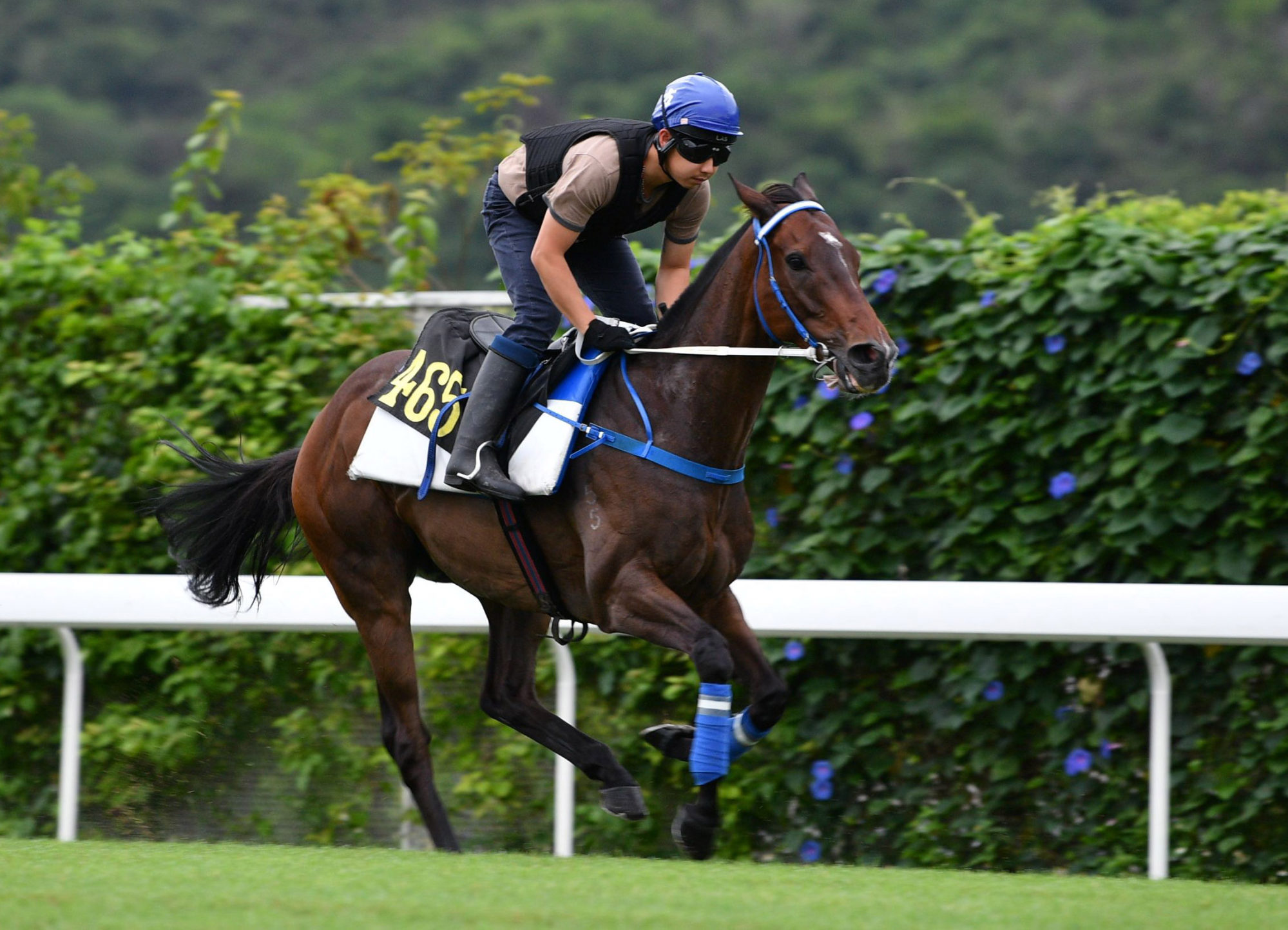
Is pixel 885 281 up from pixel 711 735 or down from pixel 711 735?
up

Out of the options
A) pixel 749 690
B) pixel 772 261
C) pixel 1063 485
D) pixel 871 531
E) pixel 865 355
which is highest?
pixel 772 261

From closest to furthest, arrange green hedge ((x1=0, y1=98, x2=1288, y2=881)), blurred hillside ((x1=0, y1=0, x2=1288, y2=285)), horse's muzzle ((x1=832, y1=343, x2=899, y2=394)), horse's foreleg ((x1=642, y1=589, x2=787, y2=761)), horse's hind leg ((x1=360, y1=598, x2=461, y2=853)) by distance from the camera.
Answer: horse's muzzle ((x1=832, y1=343, x2=899, y2=394))
horse's foreleg ((x1=642, y1=589, x2=787, y2=761))
green hedge ((x1=0, y1=98, x2=1288, y2=881))
horse's hind leg ((x1=360, y1=598, x2=461, y2=853))
blurred hillside ((x1=0, y1=0, x2=1288, y2=285))

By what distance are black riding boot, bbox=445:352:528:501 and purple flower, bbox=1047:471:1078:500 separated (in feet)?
5.43

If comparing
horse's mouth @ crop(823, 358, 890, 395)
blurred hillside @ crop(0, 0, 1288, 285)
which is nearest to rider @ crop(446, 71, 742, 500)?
horse's mouth @ crop(823, 358, 890, 395)

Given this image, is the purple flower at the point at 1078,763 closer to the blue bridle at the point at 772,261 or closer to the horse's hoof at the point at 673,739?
the horse's hoof at the point at 673,739

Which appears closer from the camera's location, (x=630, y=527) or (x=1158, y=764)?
(x=630, y=527)

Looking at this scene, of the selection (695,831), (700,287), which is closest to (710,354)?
(700,287)

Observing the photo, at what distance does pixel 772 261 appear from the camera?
3932 millimetres

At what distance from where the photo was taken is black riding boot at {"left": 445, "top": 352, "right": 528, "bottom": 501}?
4.18 metres

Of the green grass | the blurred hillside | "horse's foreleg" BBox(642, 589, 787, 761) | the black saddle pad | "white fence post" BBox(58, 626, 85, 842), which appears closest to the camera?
the green grass

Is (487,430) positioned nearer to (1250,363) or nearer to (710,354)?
(710,354)

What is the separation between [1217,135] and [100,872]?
19404 mm

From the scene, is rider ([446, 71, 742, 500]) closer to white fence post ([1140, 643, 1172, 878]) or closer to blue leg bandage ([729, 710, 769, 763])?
blue leg bandage ([729, 710, 769, 763])

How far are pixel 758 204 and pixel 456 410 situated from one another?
3.50 feet
